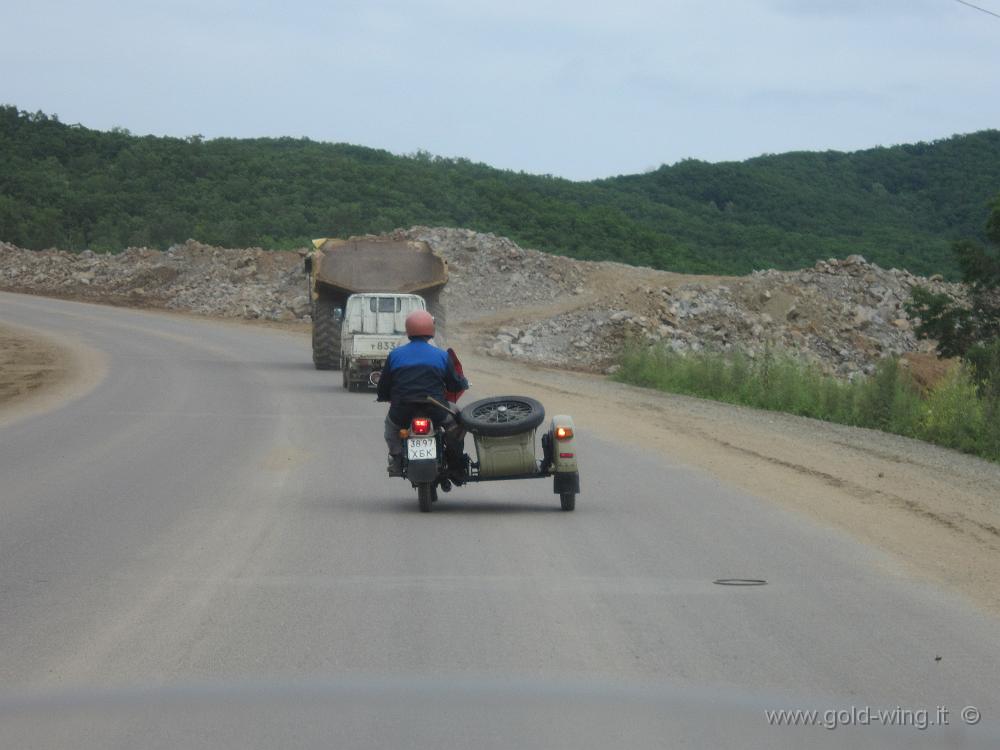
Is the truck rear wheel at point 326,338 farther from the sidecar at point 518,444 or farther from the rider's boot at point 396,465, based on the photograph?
the sidecar at point 518,444

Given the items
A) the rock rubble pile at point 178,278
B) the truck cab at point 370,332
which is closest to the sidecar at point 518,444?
the truck cab at point 370,332

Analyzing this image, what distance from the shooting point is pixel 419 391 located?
1161 cm

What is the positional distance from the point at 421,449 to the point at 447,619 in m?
4.01

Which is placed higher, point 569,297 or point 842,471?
point 569,297

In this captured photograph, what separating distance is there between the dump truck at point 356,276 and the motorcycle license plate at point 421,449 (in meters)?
20.5

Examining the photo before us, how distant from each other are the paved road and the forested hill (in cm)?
6018

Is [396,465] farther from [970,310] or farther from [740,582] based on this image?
[970,310]

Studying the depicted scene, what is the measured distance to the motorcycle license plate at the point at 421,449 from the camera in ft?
37.2

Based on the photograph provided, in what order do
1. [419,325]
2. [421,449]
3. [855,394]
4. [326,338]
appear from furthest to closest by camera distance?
[326,338] → [855,394] → [419,325] → [421,449]

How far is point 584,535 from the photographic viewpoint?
1039 cm

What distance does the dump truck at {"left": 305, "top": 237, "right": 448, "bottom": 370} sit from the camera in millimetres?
31750

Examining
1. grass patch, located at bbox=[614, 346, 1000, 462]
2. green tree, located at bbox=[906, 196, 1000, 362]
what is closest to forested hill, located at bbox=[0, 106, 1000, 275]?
grass patch, located at bbox=[614, 346, 1000, 462]

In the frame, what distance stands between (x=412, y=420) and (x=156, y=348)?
2639 centimetres

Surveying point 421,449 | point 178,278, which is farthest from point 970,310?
point 178,278
